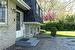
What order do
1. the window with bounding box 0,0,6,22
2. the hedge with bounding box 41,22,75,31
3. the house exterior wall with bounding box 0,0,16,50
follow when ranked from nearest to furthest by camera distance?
1. the house exterior wall with bounding box 0,0,16,50
2. the window with bounding box 0,0,6,22
3. the hedge with bounding box 41,22,75,31

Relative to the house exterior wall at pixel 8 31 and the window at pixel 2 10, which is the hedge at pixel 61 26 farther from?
the window at pixel 2 10

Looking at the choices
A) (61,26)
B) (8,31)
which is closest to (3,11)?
(8,31)

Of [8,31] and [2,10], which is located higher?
[2,10]

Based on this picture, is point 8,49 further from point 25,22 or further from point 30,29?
point 30,29

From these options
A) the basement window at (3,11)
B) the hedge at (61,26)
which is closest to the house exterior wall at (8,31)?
the basement window at (3,11)

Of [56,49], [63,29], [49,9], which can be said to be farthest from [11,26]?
[49,9]

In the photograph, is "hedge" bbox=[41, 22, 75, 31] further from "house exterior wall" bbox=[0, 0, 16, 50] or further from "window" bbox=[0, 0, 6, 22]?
"window" bbox=[0, 0, 6, 22]

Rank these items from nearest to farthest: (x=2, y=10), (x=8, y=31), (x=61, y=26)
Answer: (x=2, y=10)
(x=8, y=31)
(x=61, y=26)

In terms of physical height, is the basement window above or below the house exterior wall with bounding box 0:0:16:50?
above

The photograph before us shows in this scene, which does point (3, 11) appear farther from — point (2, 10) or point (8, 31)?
point (8, 31)

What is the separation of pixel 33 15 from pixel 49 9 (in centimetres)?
2956

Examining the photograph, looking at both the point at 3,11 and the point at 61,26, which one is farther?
the point at 61,26

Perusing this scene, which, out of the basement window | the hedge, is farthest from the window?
the hedge

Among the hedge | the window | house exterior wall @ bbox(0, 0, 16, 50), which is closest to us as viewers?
house exterior wall @ bbox(0, 0, 16, 50)
